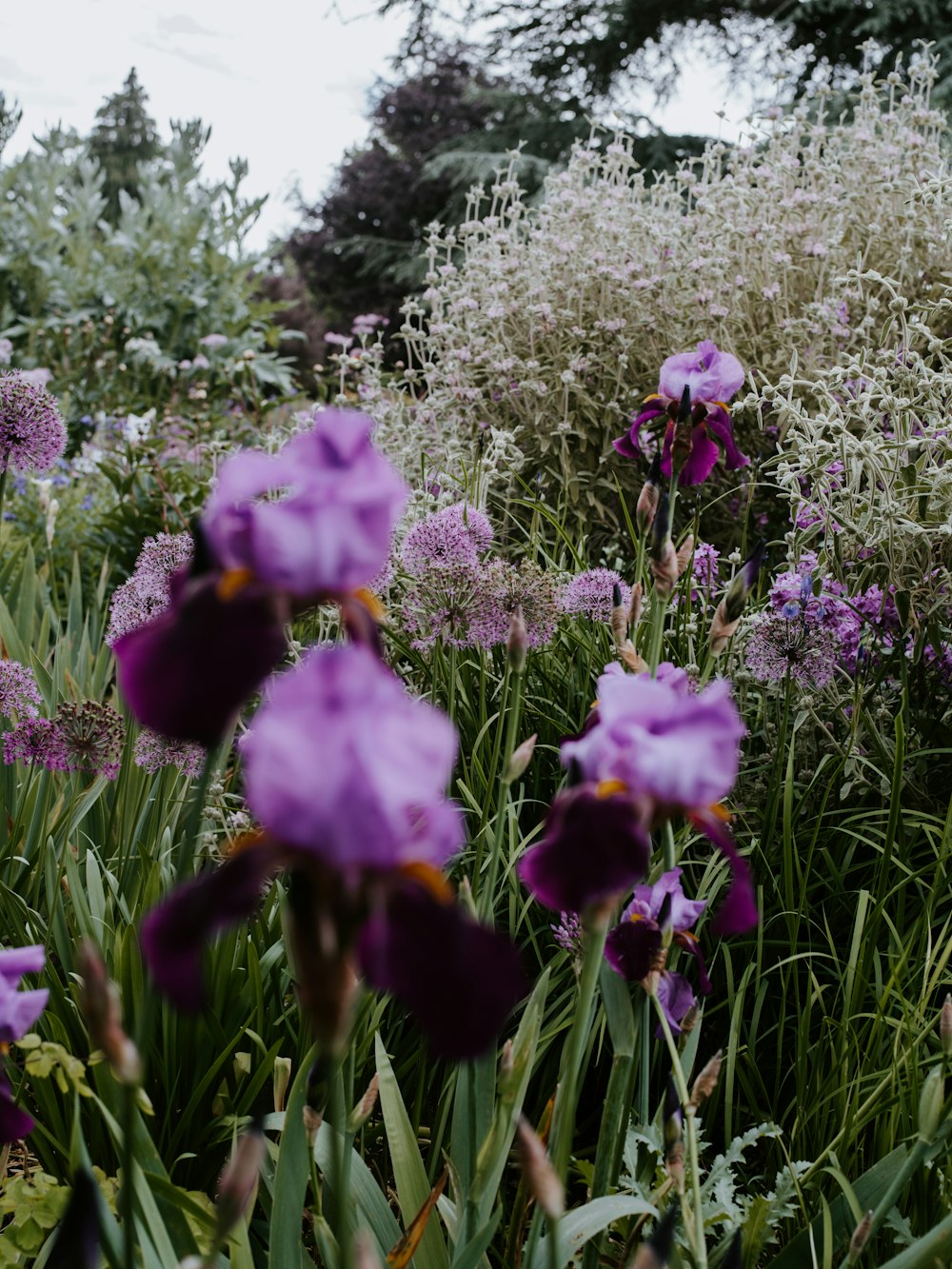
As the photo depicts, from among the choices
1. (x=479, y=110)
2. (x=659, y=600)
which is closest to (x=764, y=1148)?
(x=659, y=600)

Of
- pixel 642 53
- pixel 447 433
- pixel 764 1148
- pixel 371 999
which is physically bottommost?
pixel 764 1148

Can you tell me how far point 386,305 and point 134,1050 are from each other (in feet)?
62.4

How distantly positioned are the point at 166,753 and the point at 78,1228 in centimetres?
109

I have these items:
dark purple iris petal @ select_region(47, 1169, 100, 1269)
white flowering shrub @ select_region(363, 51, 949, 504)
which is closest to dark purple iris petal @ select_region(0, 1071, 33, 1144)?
dark purple iris petal @ select_region(47, 1169, 100, 1269)

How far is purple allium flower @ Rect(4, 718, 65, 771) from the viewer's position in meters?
1.68

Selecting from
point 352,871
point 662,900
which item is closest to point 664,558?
point 662,900

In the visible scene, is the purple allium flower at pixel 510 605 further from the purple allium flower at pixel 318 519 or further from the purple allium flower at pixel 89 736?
the purple allium flower at pixel 318 519

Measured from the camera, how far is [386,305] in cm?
1858

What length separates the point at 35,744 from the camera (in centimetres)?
172

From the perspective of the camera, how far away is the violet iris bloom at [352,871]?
0.47m

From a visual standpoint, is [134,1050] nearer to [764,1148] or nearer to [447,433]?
[764,1148]

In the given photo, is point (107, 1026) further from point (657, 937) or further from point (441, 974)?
point (657, 937)

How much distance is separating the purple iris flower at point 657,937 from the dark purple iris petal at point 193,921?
2.13 ft

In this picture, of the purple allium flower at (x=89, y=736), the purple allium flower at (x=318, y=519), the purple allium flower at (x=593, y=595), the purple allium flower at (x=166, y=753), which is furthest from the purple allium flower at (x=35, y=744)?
the purple allium flower at (x=318, y=519)
